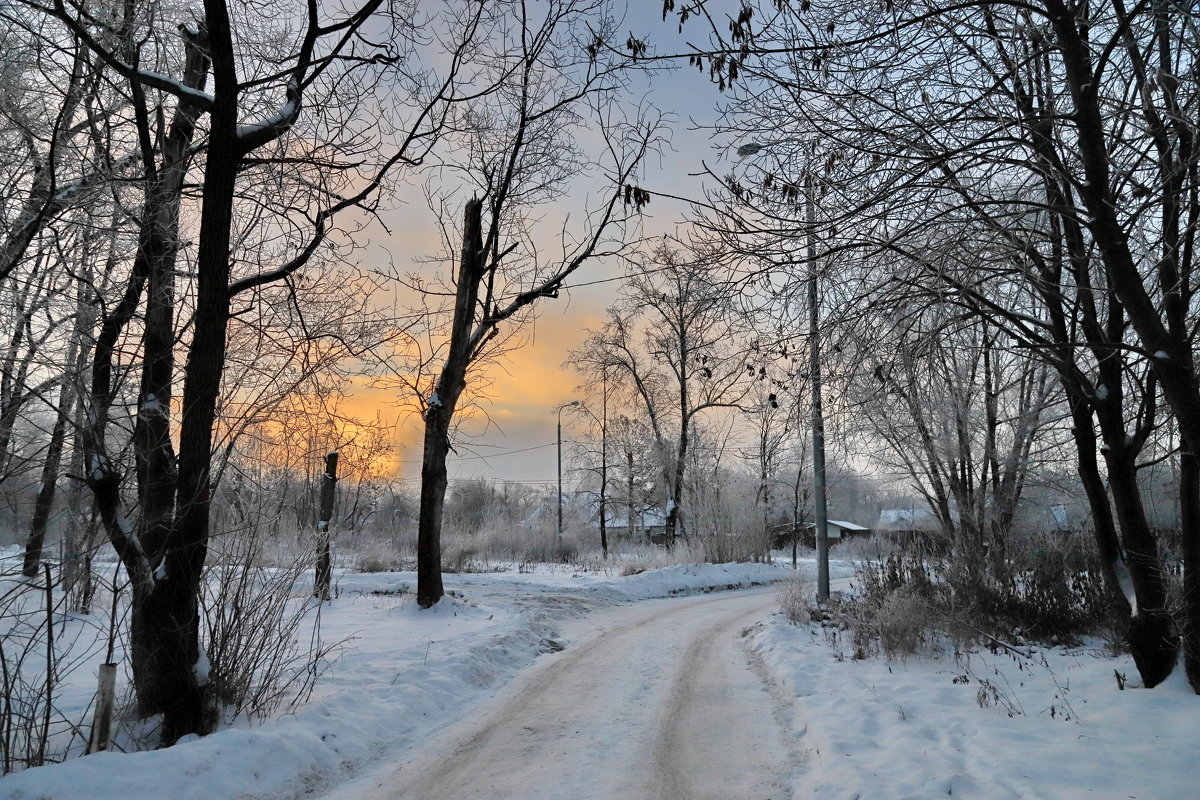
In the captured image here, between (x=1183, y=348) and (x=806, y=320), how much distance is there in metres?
2.75

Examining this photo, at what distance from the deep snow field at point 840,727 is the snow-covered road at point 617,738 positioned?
23 cm

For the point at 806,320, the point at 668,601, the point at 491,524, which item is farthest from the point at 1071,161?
the point at 491,524

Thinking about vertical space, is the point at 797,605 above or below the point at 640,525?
above

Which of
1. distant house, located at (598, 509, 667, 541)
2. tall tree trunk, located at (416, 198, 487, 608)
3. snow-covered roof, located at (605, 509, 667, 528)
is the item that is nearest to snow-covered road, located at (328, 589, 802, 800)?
tall tree trunk, located at (416, 198, 487, 608)

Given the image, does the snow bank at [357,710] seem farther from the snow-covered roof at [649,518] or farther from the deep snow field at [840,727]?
the snow-covered roof at [649,518]

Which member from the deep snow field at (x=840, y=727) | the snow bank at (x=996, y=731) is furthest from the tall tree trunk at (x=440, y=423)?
the snow bank at (x=996, y=731)

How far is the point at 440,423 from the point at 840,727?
898cm

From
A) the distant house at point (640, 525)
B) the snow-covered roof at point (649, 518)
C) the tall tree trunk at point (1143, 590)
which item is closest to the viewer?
the tall tree trunk at point (1143, 590)

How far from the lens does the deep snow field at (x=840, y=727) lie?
4172mm

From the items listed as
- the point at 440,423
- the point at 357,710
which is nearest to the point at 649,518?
the point at 440,423

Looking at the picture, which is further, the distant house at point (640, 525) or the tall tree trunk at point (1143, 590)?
the distant house at point (640, 525)

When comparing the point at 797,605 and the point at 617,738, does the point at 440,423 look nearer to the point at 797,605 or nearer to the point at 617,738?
the point at 797,605

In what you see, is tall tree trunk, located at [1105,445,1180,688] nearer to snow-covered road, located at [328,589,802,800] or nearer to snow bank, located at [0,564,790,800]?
snow-covered road, located at [328,589,802,800]

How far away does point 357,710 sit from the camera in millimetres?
6035
